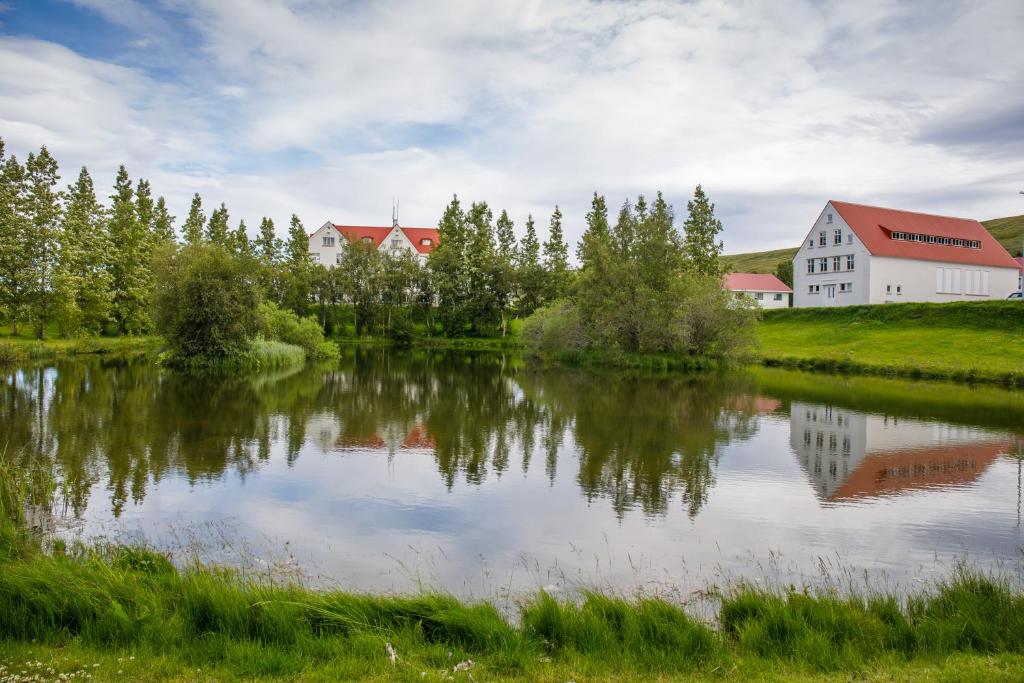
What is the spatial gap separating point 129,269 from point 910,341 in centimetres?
6034

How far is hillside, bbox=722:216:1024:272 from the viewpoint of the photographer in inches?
4721

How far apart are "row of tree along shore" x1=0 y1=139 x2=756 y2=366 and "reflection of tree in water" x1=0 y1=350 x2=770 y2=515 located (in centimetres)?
725

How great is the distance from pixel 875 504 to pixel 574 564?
7.02 meters

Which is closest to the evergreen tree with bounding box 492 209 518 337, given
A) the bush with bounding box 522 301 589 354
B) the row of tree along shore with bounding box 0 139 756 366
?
the row of tree along shore with bounding box 0 139 756 366

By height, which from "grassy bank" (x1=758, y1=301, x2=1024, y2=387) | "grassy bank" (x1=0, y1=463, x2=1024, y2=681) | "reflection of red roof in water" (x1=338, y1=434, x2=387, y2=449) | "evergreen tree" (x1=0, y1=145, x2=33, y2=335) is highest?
"evergreen tree" (x1=0, y1=145, x2=33, y2=335)

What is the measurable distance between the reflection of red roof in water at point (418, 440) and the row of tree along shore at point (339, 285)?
2311 cm

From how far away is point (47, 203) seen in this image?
155 feet

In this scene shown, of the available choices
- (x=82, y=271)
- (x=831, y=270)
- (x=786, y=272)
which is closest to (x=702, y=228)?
(x=831, y=270)

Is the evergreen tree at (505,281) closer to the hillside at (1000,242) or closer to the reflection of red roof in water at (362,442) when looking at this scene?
the hillside at (1000,242)

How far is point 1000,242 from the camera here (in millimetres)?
121438

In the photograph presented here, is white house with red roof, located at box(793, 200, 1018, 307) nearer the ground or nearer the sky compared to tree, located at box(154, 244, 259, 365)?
nearer the sky

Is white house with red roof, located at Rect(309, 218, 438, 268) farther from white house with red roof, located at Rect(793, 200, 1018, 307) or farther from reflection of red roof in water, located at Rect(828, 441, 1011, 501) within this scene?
reflection of red roof in water, located at Rect(828, 441, 1011, 501)

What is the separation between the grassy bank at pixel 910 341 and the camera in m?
37.2

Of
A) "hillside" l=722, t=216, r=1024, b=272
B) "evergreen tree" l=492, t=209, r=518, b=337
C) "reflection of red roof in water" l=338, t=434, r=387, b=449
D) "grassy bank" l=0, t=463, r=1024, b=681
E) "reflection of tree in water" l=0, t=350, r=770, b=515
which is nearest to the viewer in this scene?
"grassy bank" l=0, t=463, r=1024, b=681
